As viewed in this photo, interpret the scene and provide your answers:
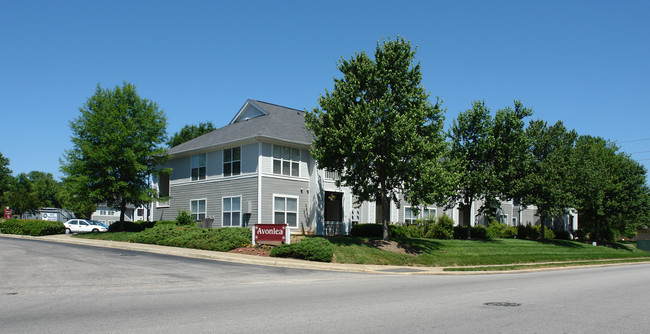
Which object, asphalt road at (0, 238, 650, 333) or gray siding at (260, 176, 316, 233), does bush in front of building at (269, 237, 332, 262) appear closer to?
asphalt road at (0, 238, 650, 333)

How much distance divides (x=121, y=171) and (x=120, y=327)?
2759 centimetres

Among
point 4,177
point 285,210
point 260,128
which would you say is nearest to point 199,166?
point 260,128

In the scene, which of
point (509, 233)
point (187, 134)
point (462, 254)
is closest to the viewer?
point (462, 254)

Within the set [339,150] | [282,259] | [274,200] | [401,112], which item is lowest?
[282,259]

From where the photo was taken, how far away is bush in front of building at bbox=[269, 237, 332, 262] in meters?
20.9

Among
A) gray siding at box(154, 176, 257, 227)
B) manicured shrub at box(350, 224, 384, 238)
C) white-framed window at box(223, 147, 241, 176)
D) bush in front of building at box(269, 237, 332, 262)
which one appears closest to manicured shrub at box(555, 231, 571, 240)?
manicured shrub at box(350, 224, 384, 238)

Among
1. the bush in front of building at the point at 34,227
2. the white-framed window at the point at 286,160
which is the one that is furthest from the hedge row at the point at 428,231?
the bush in front of building at the point at 34,227

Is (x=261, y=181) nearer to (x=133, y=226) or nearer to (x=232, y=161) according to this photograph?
(x=232, y=161)

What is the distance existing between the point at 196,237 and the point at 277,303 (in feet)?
51.2

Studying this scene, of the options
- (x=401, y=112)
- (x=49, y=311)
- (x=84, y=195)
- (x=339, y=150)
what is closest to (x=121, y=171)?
(x=84, y=195)

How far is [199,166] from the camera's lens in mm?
34219

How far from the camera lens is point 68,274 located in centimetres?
1391

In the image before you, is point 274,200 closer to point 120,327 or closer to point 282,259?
point 282,259

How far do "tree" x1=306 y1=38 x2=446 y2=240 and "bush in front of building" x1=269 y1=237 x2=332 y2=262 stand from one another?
4440mm
